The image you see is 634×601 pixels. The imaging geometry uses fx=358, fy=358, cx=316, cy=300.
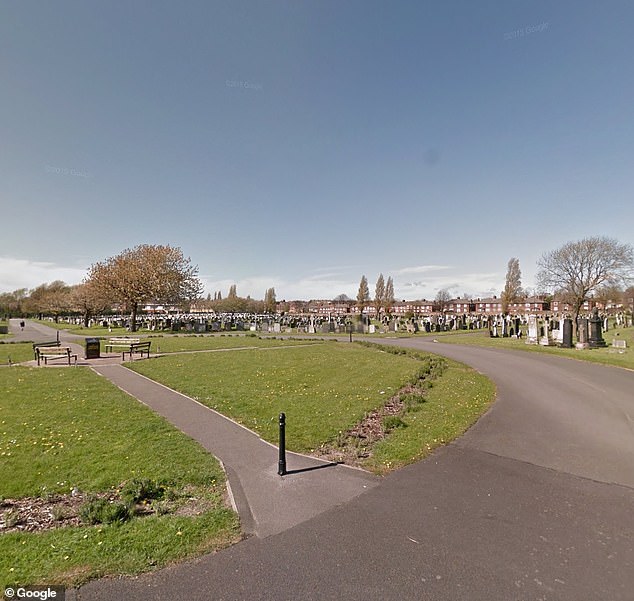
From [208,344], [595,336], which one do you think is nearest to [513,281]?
[595,336]

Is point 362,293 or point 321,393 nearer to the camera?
point 321,393

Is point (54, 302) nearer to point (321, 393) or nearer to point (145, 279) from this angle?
point (145, 279)

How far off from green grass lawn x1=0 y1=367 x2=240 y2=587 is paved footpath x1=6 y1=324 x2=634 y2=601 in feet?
1.32

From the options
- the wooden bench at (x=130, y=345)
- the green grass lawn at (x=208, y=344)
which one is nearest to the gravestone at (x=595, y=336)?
the green grass lawn at (x=208, y=344)

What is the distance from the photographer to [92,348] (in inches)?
736

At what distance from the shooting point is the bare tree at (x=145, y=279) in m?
41.8

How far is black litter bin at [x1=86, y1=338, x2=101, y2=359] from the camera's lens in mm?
18516

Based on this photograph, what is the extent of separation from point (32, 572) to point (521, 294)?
264 feet

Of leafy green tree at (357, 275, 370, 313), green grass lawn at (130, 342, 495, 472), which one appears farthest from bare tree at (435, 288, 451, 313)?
green grass lawn at (130, 342, 495, 472)

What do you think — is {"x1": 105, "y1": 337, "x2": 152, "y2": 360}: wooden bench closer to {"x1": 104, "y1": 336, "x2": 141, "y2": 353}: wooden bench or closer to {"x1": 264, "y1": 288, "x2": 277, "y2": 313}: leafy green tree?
{"x1": 104, "y1": 336, "x2": 141, "y2": 353}: wooden bench

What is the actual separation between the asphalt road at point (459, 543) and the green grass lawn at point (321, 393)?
1.15m

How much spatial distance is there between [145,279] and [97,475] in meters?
40.7

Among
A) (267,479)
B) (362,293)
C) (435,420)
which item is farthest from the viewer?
(362,293)

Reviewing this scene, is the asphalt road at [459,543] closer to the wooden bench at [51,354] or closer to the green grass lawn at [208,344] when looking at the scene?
the wooden bench at [51,354]
